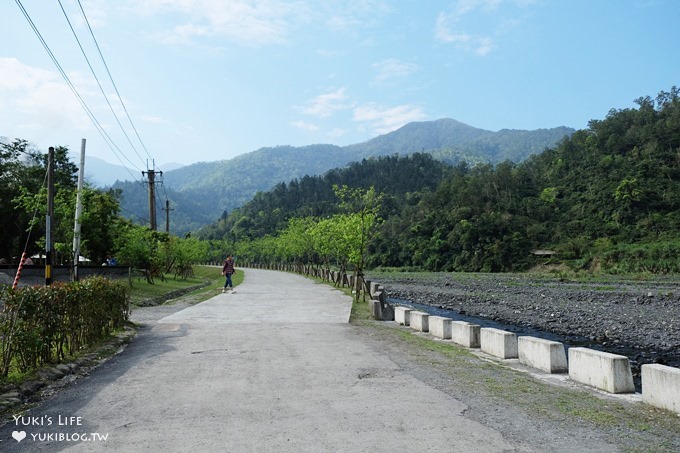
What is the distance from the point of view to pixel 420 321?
572 inches

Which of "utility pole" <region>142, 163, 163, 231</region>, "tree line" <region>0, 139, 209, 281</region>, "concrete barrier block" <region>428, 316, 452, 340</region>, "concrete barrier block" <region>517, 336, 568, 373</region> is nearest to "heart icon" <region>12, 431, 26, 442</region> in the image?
"concrete barrier block" <region>517, 336, 568, 373</region>

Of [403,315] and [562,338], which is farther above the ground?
[403,315]

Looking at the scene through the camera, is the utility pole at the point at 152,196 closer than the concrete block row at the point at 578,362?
No

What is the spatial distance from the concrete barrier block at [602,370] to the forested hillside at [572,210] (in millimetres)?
52717

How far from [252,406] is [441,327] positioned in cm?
754

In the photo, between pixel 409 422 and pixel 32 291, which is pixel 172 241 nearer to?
pixel 32 291

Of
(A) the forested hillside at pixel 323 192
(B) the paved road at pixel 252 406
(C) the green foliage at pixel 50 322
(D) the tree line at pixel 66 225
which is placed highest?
(A) the forested hillside at pixel 323 192

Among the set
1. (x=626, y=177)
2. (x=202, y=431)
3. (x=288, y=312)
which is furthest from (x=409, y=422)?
(x=626, y=177)

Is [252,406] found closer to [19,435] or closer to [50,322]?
[19,435]

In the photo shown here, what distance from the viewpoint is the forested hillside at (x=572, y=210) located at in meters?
63.4

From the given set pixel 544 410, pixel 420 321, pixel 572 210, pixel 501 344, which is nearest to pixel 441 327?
pixel 420 321

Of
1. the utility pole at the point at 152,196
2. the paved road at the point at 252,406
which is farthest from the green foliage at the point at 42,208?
the paved road at the point at 252,406

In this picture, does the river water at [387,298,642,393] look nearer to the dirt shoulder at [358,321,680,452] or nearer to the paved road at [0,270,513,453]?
the dirt shoulder at [358,321,680,452]

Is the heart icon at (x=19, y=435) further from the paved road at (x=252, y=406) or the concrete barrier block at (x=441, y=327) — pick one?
the concrete barrier block at (x=441, y=327)
